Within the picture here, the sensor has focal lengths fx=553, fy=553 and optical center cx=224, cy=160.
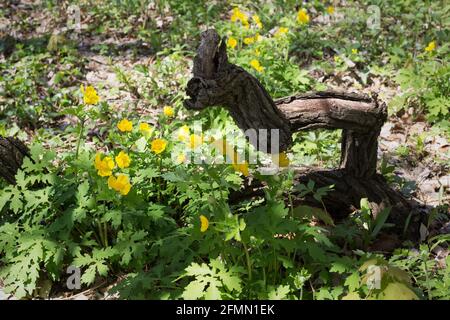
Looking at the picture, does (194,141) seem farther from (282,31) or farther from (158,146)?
(282,31)

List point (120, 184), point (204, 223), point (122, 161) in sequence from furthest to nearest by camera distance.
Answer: point (122, 161) < point (120, 184) < point (204, 223)

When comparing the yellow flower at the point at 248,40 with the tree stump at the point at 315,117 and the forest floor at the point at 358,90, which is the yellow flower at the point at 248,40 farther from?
the tree stump at the point at 315,117

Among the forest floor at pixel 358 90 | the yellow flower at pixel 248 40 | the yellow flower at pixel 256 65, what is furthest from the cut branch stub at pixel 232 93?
the yellow flower at pixel 248 40

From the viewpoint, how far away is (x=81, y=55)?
648 centimetres

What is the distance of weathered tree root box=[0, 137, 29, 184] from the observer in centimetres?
371

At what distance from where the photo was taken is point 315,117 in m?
3.52

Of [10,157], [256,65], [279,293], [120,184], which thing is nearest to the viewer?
[279,293]

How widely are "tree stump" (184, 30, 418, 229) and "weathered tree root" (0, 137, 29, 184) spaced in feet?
4.52

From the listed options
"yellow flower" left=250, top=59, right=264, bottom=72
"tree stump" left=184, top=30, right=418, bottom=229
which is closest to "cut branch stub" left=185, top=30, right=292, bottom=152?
"tree stump" left=184, top=30, right=418, bottom=229

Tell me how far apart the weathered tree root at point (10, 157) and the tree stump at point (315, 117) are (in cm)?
138

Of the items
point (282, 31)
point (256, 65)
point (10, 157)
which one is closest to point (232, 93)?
point (10, 157)

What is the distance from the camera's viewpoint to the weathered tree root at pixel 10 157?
3.71 meters

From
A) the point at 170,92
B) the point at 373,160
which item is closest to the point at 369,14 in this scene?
the point at 170,92

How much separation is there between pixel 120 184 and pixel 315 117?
4.22 feet
